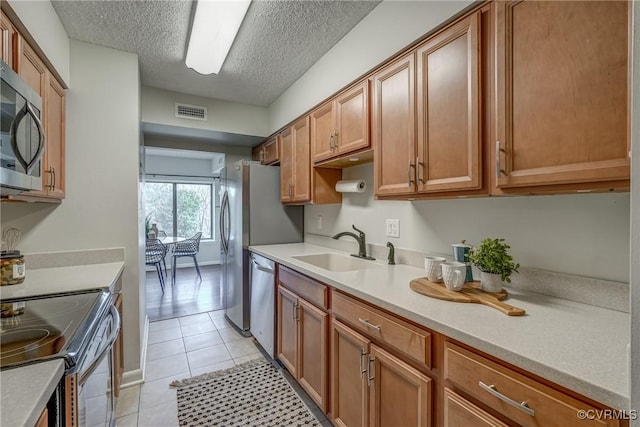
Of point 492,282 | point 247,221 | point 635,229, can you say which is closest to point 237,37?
point 247,221

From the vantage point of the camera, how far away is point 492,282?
4.01 ft

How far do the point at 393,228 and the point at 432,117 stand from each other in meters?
A: 0.85

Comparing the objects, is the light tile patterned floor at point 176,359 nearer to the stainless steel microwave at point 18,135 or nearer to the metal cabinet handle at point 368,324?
the metal cabinet handle at point 368,324

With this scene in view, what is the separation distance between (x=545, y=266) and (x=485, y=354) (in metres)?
0.66

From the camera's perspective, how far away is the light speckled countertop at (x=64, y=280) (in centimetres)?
147

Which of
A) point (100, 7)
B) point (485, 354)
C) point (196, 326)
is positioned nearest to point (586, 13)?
point (485, 354)

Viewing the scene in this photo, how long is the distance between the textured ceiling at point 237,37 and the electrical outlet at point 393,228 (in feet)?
4.46

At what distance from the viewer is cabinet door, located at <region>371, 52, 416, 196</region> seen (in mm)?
1517

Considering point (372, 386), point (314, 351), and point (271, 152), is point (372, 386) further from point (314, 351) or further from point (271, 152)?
point (271, 152)

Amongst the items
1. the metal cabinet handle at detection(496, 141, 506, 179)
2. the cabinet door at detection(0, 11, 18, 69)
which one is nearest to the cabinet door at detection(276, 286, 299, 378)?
the metal cabinet handle at detection(496, 141, 506, 179)

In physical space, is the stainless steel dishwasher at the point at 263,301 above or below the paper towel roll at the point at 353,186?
below

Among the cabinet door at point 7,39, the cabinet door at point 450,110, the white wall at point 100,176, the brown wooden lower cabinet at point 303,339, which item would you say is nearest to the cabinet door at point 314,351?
the brown wooden lower cabinet at point 303,339

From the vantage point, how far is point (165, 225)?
619 centimetres

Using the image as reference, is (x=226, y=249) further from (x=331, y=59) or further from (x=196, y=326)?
(x=331, y=59)
